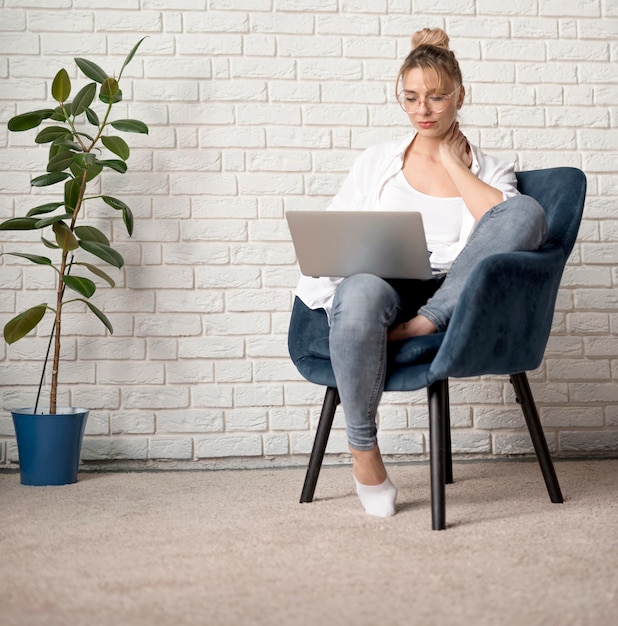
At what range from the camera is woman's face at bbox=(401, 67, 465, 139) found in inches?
81.9

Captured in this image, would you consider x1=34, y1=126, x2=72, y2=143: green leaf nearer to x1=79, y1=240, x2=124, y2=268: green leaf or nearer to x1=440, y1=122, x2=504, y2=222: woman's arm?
x1=79, y1=240, x2=124, y2=268: green leaf

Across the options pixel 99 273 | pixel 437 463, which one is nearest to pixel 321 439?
pixel 437 463

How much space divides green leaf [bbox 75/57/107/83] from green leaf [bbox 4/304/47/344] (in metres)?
0.70

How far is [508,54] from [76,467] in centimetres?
193

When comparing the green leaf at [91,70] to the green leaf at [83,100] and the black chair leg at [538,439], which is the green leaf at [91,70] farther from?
the black chair leg at [538,439]

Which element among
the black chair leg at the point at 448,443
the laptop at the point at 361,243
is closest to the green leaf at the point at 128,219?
the laptop at the point at 361,243

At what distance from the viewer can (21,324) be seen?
233 centimetres

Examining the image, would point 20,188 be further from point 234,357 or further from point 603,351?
point 603,351

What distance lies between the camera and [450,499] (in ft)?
6.82

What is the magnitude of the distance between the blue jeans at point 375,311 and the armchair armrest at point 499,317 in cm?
8

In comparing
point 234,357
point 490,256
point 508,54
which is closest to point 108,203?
point 234,357

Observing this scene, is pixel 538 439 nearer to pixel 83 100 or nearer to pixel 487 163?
pixel 487 163

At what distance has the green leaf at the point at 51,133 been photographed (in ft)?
7.82

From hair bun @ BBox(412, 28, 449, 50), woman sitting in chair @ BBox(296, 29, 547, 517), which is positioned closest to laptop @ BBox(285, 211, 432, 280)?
woman sitting in chair @ BBox(296, 29, 547, 517)
